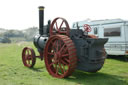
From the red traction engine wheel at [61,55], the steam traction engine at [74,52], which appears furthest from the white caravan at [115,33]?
the red traction engine wheel at [61,55]

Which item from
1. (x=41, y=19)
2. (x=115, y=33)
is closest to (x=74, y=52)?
(x=41, y=19)

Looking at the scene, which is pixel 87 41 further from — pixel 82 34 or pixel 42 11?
pixel 42 11

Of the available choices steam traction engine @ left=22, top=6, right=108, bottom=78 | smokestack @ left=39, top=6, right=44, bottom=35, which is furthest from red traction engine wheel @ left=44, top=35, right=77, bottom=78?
smokestack @ left=39, top=6, right=44, bottom=35

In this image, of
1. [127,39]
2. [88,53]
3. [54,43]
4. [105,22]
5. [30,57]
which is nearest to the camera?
[88,53]

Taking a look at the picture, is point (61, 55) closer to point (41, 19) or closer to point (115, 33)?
point (41, 19)

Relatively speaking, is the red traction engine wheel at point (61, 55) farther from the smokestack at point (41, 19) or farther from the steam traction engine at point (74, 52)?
the smokestack at point (41, 19)

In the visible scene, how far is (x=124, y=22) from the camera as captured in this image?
9.12 metres

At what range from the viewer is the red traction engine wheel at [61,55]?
4795 millimetres

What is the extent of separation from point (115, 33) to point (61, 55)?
17.7 feet

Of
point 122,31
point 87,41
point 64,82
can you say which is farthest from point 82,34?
point 122,31

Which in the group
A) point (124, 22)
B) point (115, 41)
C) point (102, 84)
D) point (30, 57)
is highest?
point (124, 22)

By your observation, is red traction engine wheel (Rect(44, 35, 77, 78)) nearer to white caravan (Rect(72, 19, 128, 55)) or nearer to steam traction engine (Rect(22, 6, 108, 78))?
steam traction engine (Rect(22, 6, 108, 78))

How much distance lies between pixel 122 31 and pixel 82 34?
4.33 m

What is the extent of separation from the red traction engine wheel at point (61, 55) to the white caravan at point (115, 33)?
4894mm
